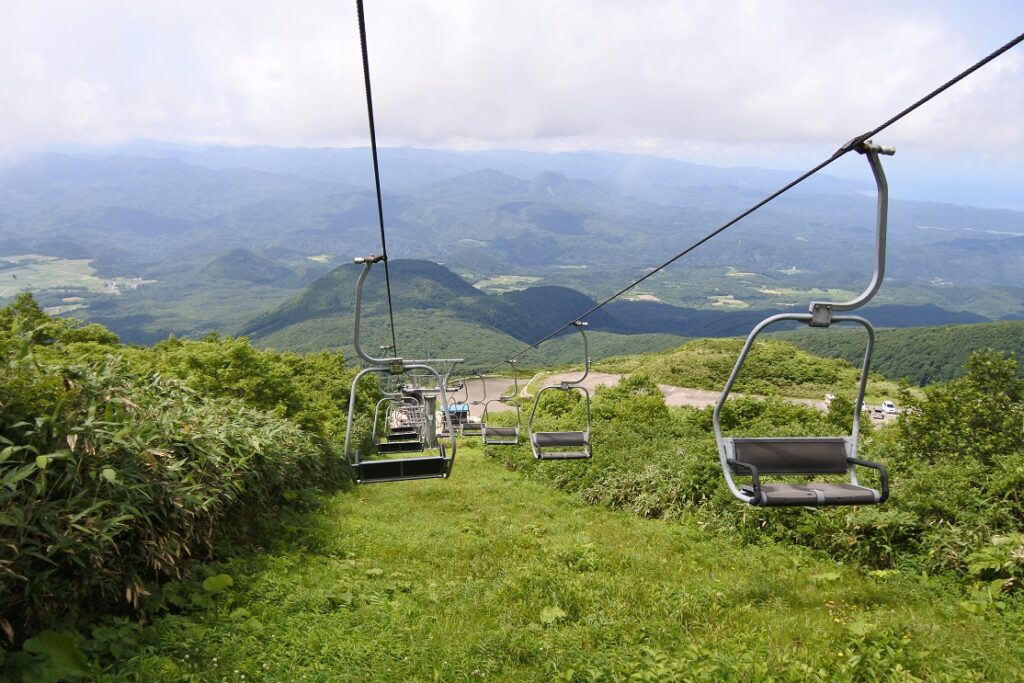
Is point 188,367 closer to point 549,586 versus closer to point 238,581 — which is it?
point 238,581

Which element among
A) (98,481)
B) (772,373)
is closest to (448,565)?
(98,481)

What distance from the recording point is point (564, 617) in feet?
19.9

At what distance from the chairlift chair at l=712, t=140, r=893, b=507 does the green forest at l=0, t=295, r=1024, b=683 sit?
143 centimetres

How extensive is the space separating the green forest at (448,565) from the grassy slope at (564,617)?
0.09 feet

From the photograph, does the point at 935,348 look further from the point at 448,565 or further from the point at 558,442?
the point at 448,565

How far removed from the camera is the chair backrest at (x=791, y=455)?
5203 millimetres

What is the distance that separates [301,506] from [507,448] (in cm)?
977

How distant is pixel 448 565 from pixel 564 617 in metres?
2.36

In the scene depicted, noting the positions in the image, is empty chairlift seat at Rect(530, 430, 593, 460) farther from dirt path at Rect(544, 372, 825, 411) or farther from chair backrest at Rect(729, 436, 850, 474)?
dirt path at Rect(544, 372, 825, 411)

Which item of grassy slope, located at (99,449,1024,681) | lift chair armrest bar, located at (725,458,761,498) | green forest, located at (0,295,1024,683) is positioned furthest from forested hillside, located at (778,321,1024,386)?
lift chair armrest bar, located at (725,458,761,498)

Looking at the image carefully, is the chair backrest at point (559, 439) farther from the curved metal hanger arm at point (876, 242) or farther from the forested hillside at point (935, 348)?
the forested hillside at point (935, 348)

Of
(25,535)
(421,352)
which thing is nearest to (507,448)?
(25,535)

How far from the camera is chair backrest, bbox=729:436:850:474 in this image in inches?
205

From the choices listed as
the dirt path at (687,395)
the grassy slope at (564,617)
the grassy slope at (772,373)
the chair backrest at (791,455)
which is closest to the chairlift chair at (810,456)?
the chair backrest at (791,455)
